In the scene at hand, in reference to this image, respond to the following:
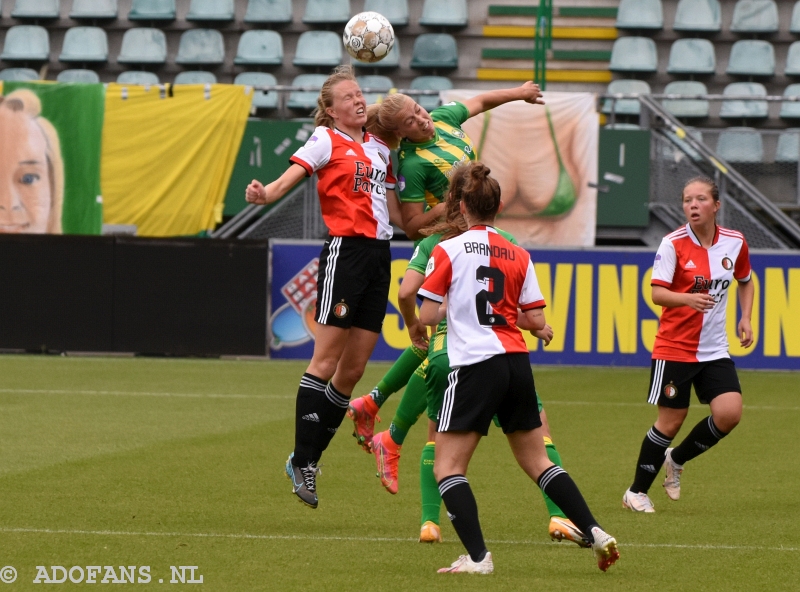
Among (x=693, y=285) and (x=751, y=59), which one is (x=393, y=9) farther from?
(x=693, y=285)

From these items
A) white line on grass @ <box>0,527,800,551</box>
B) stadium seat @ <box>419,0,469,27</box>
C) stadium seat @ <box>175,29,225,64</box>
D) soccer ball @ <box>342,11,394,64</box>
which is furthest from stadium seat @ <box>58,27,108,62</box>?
white line on grass @ <box>0,527,800,551</box>

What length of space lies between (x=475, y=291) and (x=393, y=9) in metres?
16.3

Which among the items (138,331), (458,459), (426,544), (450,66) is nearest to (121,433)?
(426,544)

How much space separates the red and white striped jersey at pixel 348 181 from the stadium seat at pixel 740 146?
11924 mm

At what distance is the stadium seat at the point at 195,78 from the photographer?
20156 mm

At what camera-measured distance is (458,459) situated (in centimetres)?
496

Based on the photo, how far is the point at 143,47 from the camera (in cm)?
2069

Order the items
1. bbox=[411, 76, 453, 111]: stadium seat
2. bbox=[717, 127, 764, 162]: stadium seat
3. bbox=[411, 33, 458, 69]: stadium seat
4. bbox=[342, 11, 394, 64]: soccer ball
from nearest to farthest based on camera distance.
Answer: bbox=[342, 11, 394, 64]: soccer ball → bbox=[717, 127, 764, 162]: stadium seat → bbox=[411, 76, 453, 111]: stadium seat → bbox=[411, 33, 458, 69]: stadium seat

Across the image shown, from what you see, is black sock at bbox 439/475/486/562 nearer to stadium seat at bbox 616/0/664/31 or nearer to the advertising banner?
the advertising banner

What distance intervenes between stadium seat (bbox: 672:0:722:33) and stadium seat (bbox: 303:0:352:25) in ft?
17.5

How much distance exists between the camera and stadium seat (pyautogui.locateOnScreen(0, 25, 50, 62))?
2069 cm

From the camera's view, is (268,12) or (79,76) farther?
(268,12)

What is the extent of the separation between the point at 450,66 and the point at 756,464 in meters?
12.8

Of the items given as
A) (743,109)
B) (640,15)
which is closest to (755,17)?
(640,15)
